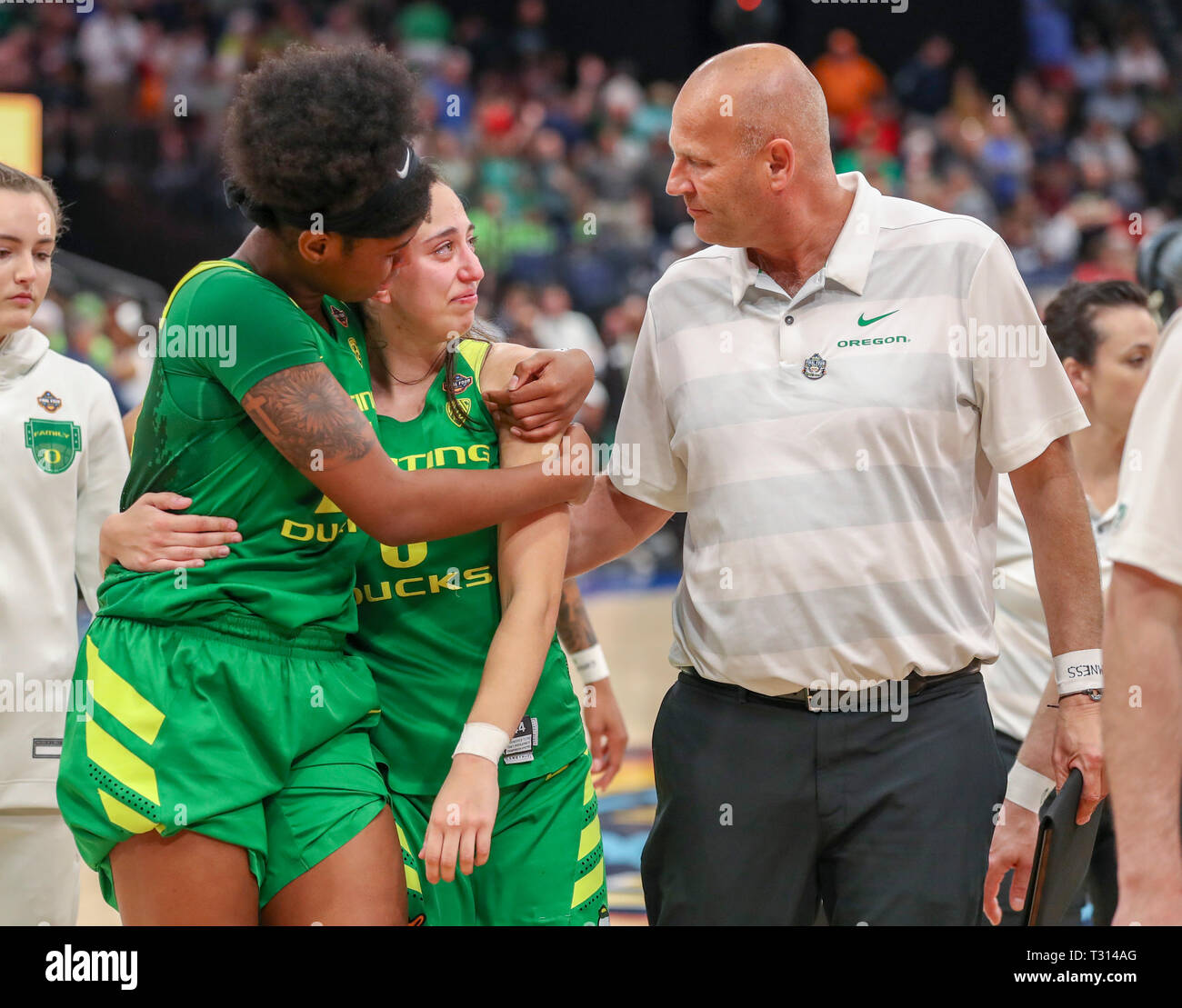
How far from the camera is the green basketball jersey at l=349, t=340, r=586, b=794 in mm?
2545

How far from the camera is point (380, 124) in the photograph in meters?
2.27

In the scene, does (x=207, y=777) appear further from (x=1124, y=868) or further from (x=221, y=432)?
(x=1124, y=868)

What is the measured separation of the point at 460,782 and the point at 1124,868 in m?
1.07

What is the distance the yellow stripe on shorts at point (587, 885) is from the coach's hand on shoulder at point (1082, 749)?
0.88 m

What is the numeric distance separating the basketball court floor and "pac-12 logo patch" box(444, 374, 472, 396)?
2238 millimetres

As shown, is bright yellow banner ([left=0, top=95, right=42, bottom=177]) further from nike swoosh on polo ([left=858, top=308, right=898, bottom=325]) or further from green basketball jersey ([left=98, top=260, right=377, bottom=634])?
nike swoosh on polo ([left=858, top=308, right=898, bottom=325])

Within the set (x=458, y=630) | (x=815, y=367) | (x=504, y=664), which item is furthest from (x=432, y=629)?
(x=815, y=367)

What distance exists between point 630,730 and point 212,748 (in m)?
4.51

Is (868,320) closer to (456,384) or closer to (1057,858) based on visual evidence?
(456,384)

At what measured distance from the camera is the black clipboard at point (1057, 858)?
7.72 ft

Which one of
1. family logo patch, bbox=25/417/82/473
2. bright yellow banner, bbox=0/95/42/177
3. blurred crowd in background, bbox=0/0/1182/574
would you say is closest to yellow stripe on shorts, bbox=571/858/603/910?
family logo patch, bbox=25/417/82/473

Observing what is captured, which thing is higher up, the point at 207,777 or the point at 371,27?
the point at 371,27

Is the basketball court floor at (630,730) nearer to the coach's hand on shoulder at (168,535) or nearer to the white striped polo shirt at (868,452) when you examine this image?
the white striped polo shirt at (868,452)
